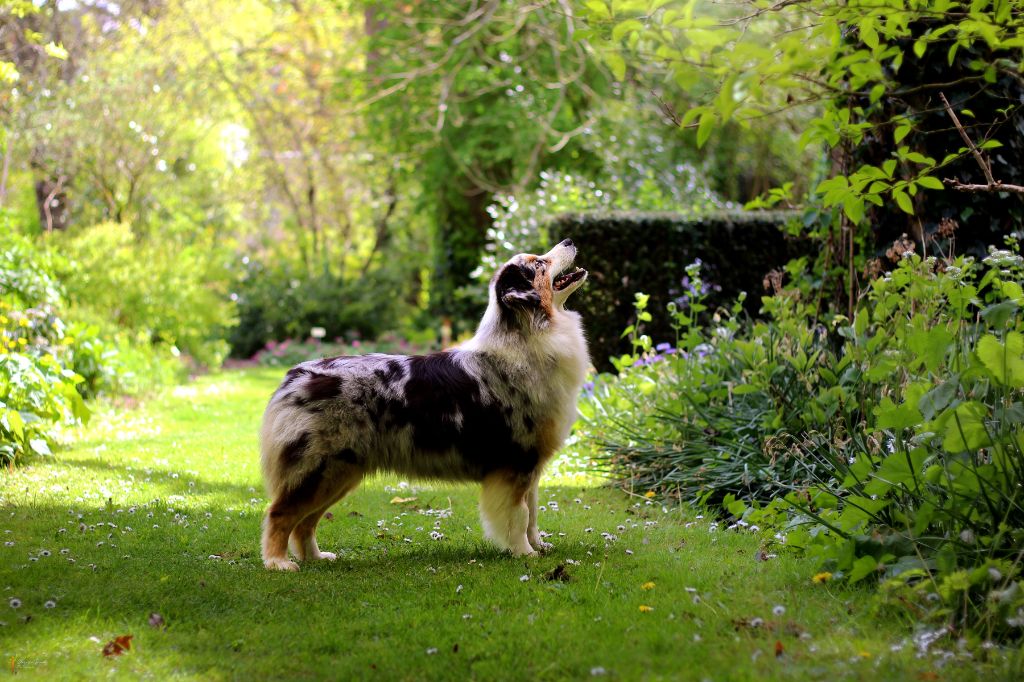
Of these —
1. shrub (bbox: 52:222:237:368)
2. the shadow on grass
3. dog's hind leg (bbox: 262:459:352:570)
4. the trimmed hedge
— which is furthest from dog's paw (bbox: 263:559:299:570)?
shrub (bbox: 52:222:237:368)

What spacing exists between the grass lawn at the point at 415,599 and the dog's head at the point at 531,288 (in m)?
1.32

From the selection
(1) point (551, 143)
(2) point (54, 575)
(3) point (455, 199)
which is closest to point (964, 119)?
(2) point (54, 575)

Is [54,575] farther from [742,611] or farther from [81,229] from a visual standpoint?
[81,229]

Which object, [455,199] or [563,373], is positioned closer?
[563,373]

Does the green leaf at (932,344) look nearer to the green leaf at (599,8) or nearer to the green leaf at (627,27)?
the green leaf at (627,27)

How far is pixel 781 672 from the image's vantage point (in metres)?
3.19

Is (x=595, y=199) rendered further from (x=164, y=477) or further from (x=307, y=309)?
(x=164, y=477)

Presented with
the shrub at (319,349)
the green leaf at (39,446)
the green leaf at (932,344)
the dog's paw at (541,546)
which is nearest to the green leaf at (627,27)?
the green leaf at (932,344)

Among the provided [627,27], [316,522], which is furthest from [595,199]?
[627,27]

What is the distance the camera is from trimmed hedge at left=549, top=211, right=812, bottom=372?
10.8 meters

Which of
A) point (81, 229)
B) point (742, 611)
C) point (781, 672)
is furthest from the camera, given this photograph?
point (81, 229)

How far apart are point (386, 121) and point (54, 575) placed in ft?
44.0

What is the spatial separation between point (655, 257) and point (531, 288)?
6.08m

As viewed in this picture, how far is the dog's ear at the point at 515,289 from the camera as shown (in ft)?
16.9
